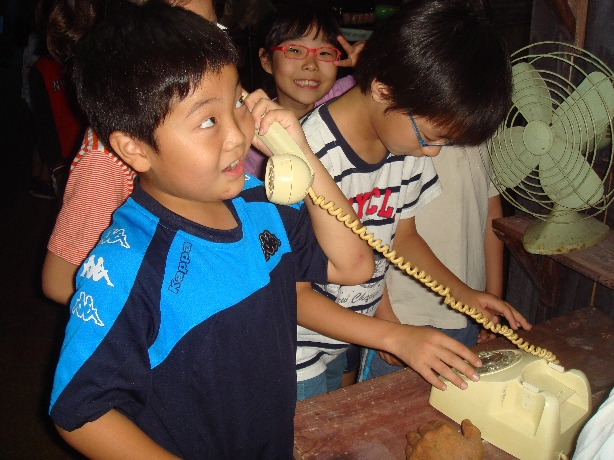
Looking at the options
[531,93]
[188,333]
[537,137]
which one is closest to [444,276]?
[537,137]

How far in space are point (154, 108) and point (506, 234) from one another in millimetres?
1488

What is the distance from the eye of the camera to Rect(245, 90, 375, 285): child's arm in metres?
1.09

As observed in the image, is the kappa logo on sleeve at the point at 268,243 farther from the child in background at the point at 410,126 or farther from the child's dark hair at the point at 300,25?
the child's dark hair at the point at 300,25

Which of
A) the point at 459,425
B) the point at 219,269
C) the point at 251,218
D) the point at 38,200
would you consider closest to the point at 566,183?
the point at 459,425

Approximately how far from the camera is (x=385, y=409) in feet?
3.73

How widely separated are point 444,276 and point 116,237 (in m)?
1.02

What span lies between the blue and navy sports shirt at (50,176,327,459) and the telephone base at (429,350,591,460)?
Answer: 0.39 m

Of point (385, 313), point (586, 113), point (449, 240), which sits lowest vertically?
point (385, 313)

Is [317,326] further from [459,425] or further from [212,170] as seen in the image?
[212,170]

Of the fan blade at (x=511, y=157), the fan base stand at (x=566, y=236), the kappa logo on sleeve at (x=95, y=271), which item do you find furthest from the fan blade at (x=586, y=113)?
the kappa logo on sleeve at (x=95, y=271)

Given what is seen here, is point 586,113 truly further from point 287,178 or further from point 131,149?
point 131,149

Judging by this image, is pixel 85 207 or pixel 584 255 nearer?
pixel 85 207

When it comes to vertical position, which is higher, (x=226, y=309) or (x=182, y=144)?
(x=182, y=144)

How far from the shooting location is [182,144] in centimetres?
82
